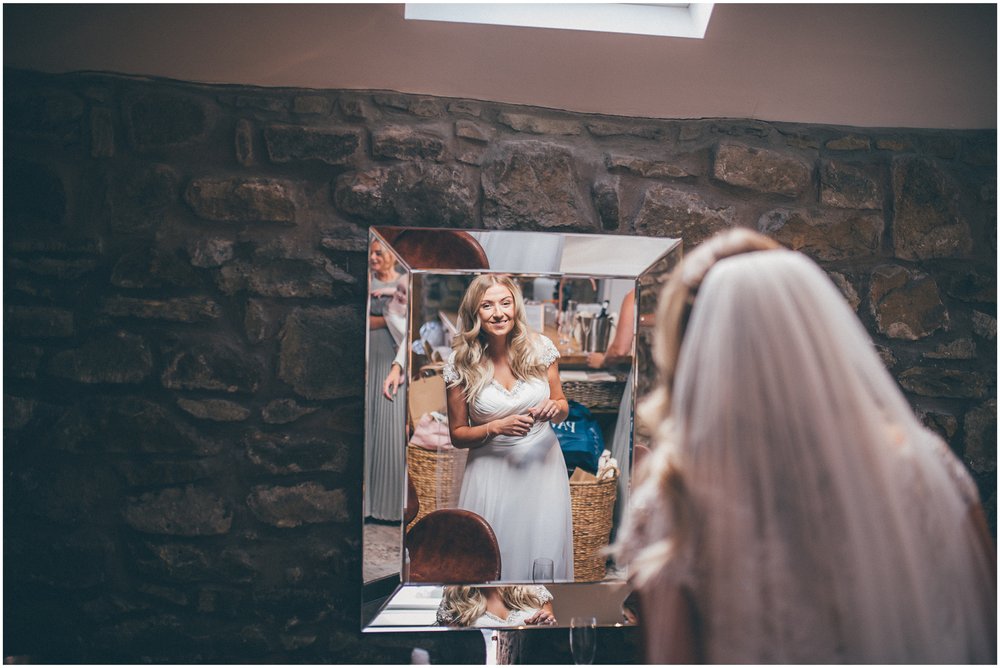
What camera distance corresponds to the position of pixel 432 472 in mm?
1596

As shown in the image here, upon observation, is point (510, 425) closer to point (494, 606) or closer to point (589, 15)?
point (494, 606)

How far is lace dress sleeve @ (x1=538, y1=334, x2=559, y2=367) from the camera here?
5.21 ft

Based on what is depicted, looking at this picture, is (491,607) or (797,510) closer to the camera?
(797,510)

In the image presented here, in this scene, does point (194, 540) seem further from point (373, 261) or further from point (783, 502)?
point (783, 502)

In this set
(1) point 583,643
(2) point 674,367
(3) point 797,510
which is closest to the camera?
(3) point 797,510

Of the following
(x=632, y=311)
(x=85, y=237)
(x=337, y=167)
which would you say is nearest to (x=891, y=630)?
(x=632, y=311)

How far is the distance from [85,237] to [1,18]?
0.53m

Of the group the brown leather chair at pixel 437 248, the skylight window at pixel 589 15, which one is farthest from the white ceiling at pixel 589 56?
the brown leather chair at pixel 437 248

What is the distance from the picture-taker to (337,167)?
1.69 m

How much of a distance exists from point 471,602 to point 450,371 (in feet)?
1.83

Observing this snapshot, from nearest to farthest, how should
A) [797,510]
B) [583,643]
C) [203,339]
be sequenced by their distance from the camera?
[797,510] → [583,643] → [203,339]

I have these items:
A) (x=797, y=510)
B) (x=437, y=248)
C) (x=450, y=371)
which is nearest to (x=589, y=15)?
(x=437, y=248)

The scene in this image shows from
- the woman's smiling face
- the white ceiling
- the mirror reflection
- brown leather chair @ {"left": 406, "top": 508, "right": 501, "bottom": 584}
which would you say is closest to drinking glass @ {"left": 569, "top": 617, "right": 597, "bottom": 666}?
the mirror reflection

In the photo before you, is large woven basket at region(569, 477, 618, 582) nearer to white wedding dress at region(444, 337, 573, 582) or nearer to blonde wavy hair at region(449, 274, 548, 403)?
white wedding dress at region(444, 337, 573, 582)
